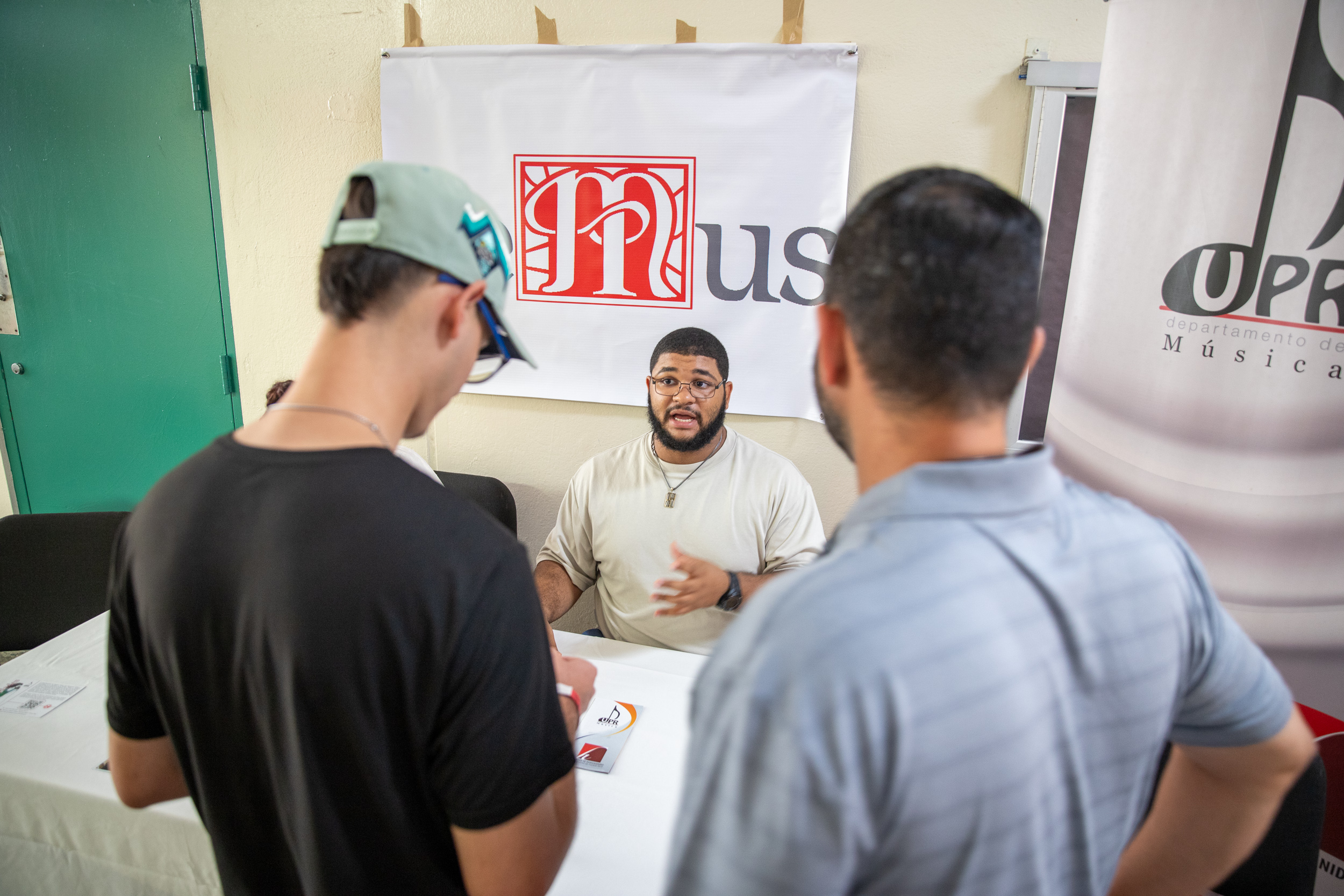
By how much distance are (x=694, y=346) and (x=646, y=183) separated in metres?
0.63

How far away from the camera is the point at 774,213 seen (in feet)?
7.41

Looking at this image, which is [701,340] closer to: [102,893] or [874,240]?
[874,240]

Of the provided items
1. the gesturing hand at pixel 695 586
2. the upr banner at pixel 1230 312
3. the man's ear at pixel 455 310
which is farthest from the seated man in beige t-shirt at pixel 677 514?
the man's ear at pixel 455 310

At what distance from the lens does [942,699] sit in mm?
445

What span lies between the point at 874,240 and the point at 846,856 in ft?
1.40

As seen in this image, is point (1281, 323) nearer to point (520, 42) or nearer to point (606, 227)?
point (606, 227)

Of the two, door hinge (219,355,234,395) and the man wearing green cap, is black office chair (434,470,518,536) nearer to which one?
door hinge (219,355,234,395)

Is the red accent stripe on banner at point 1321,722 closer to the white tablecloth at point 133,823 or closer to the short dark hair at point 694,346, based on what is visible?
the white tablecloth at point 133,823

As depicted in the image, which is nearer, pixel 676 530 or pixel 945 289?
pixel 945 289

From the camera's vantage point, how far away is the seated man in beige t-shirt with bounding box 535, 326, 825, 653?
6.50ft

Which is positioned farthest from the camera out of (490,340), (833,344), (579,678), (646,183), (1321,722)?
(646,183)

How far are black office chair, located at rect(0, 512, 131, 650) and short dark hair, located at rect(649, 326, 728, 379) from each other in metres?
1.70

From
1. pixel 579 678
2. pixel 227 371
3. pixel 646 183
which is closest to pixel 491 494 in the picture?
pixel 646 183

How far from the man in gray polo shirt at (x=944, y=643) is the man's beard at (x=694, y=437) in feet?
4.69
